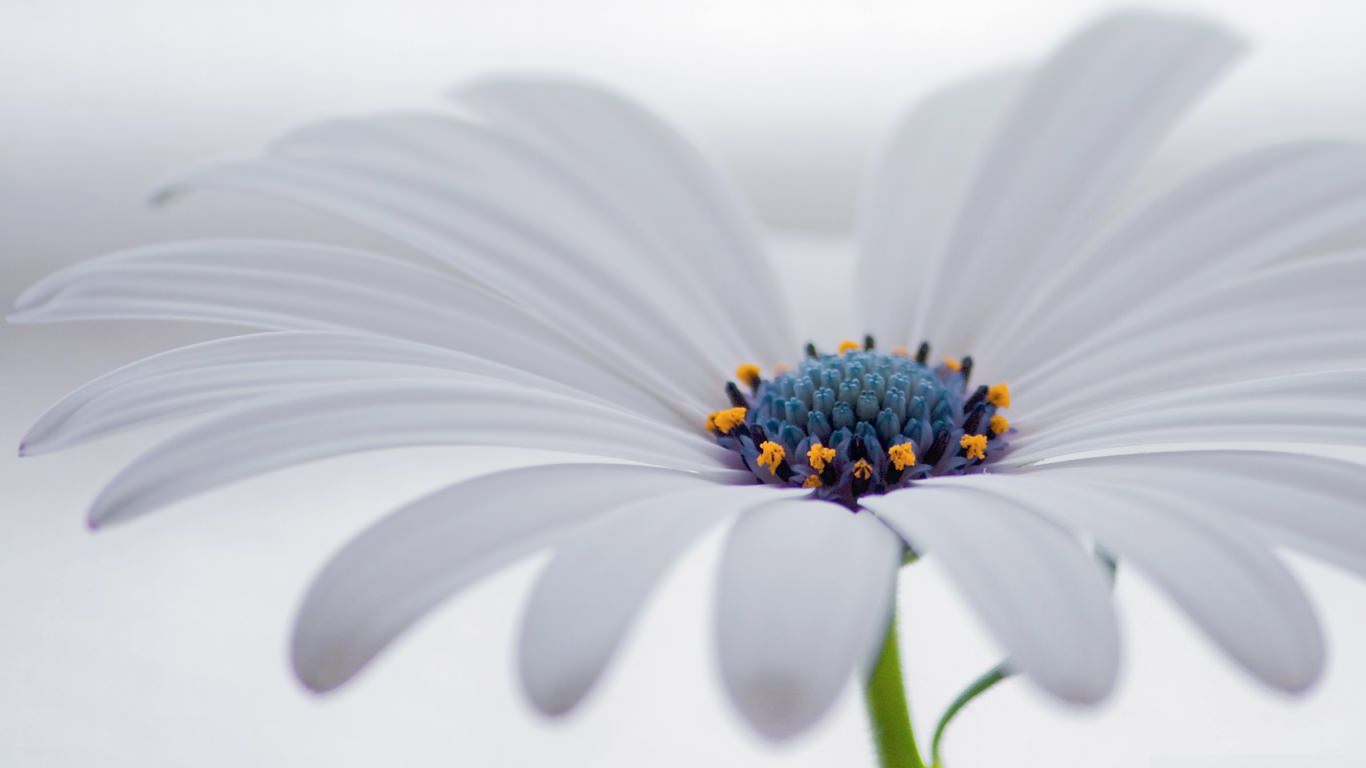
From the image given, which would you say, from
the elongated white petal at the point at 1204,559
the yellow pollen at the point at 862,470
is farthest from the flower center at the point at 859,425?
the elongated white petal at the point at 1204,559

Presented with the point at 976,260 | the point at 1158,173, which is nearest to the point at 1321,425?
the point at 976,260

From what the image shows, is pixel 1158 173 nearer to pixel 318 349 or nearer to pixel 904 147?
pixel 904 147

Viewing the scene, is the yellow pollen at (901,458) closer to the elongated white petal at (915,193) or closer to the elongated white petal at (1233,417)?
Answer: the elongated white petal at (1233,417)

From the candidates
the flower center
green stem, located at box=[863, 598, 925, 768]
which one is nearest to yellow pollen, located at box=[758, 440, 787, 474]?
the flower center

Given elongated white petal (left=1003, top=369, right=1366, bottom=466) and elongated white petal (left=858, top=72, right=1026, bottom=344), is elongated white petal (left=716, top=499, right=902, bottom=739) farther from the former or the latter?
elongated white petal (left=858, top=72, right=1026, bottom=344)

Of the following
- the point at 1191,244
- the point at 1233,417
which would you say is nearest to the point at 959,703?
the point at 1233,417

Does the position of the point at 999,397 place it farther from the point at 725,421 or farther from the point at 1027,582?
the point at 1027,582
